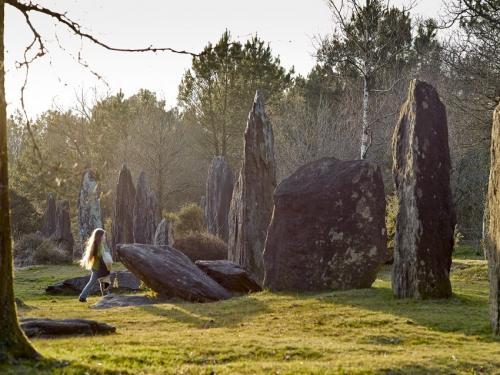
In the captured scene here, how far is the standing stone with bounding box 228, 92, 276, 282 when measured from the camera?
22.8 meters

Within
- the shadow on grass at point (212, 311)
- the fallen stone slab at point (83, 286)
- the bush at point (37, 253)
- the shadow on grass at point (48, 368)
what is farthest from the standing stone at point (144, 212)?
the shadow on grass at point (48, 368)

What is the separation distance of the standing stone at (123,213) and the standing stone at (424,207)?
75.2 feet

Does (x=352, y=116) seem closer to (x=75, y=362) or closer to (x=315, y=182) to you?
(x=315, y=182)

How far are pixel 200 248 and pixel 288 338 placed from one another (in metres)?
16.3

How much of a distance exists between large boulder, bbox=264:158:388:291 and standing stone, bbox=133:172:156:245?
1881cm

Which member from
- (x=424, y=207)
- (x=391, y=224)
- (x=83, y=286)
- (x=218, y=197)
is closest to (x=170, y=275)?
(x=83, y=286)

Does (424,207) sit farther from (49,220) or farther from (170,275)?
(49,220)

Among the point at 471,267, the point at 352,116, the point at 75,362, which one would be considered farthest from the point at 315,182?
the point at 352,116

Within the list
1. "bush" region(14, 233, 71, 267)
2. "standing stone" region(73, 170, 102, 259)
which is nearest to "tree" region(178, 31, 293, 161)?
"standing stone" region(73, 170, 102, 259)

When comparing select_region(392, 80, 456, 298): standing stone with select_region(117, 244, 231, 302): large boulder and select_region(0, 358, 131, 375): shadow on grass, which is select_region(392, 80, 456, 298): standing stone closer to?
select_region(117, 244, 231, 302): large boulder

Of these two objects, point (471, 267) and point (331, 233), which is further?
point (471, 267)

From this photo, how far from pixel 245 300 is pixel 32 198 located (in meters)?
42.0

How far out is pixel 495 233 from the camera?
36.9ft

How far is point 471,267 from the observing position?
75.5 feet
